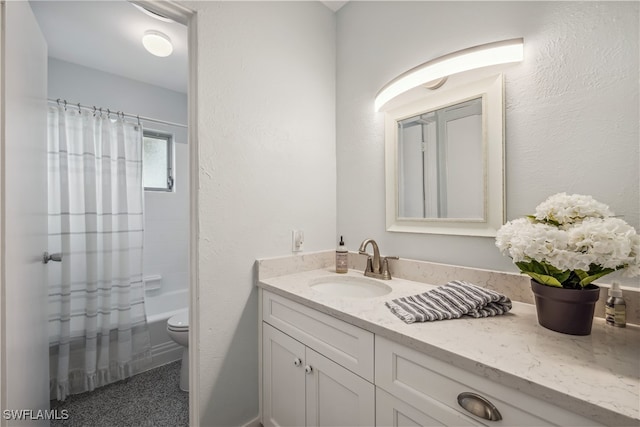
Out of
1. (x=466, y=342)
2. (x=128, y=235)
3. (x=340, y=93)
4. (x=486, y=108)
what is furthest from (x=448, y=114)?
(x=128, y=235)

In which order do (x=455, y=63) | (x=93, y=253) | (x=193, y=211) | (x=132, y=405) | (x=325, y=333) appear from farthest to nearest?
(x=93, y=253), (x=132, y=405), (x=193, y=211), (x=455, y=63), (x=325, y=333)

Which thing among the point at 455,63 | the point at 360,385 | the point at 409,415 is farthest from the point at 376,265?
the point at 455,63

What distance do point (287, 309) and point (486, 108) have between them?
122 cm

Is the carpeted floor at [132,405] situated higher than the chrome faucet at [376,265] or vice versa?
the chrome faucet at [376,265]

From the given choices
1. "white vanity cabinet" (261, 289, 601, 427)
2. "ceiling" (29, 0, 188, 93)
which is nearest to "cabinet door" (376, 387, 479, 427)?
"white vanity cabinet" (261, 289, 601, 427)

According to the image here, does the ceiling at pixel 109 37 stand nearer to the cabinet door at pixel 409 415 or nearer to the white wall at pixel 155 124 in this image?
the white wall at pixel 155 124

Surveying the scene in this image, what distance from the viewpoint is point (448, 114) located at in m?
1.27

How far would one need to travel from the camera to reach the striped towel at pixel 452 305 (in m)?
0.89

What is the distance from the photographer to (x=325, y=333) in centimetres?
106

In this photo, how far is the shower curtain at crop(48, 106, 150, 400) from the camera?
191cm

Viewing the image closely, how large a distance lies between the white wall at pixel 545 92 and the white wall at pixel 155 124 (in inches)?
84.7

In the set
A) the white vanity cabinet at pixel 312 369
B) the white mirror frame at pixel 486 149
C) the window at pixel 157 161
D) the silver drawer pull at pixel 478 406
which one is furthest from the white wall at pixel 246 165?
the window at pixel 157 161

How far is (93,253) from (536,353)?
2592 millimetres

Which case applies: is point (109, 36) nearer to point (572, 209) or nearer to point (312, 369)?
point (312, 369)
